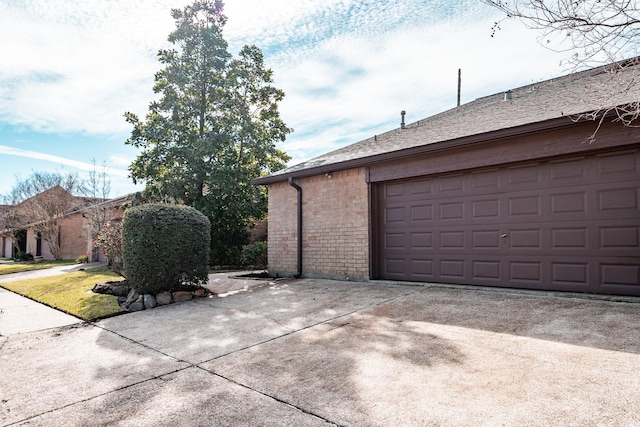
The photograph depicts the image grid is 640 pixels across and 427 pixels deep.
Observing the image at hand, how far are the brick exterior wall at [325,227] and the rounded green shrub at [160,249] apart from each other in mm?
3015

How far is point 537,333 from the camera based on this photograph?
408cm

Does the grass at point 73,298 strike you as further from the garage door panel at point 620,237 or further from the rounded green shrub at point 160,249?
the garage door panel at point 620,237

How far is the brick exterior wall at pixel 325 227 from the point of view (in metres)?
8.62

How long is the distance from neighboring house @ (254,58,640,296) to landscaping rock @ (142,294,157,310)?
3.89 m

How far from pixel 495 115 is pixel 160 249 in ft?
24.0

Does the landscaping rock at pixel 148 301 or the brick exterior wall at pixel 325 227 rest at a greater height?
the brick exterior wall at pixel 325 227

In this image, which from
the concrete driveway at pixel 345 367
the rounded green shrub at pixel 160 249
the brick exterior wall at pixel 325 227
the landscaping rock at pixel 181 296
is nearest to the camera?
the concrete driveway at pixel 345 367

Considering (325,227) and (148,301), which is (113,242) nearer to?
(148,301)

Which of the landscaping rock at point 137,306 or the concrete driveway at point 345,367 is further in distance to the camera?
the landscaping rock at point 137,306

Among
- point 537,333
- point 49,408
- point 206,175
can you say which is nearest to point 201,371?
point 49,408

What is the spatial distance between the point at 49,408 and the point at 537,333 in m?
4.62

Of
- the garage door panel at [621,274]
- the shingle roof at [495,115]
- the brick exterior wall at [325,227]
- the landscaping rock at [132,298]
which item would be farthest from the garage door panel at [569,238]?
the landscaping rock at [132,298]

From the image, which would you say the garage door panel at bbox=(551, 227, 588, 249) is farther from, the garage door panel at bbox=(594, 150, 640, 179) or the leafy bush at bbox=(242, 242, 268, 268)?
the leafy bush at bbox=(242, 242, 268, 268)

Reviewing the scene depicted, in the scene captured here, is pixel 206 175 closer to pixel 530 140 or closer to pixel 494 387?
pixel 530 140
